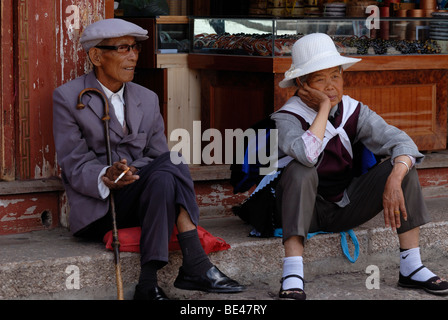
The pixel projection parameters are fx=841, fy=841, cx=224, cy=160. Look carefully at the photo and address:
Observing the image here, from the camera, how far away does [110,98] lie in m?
4.43

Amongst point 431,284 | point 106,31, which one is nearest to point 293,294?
point 431,284

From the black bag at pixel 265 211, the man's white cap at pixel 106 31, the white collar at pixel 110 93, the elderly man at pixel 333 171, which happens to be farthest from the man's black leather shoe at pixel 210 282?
the man's white cap at pixel 106 31

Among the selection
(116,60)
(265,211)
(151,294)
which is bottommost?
(151,294)

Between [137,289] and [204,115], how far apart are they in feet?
7.78

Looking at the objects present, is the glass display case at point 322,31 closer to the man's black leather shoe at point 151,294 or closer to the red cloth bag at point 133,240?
the red cloth bag at point 133,240

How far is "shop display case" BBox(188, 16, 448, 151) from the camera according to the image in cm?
560

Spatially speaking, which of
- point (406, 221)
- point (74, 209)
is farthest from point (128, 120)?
point (406, 221)

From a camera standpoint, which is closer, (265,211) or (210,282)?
(210,282)

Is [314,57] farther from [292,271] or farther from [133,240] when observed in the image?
[133,240]

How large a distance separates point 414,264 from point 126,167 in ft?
5.28

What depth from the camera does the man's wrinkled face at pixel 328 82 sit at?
4.42m

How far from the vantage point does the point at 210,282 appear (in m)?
4.10

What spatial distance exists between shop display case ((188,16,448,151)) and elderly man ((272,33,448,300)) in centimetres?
100
